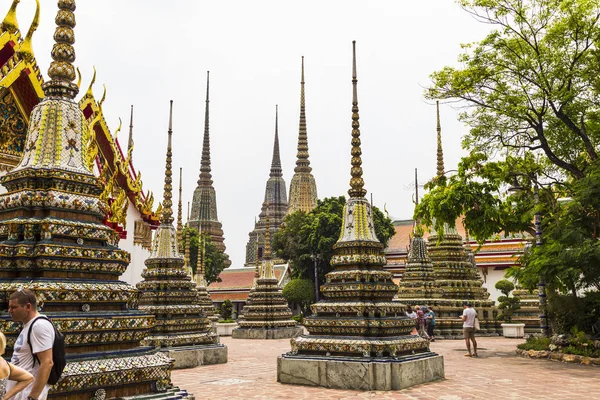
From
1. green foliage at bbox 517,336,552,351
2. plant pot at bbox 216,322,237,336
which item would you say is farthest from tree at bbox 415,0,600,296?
plant pot at bbox 216,322,237,336

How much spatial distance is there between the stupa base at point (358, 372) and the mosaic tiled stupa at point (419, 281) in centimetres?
1387

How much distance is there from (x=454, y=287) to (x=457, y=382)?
45.8 feet

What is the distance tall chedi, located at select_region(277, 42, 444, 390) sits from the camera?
9.48 metres

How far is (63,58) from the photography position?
21.8 ft

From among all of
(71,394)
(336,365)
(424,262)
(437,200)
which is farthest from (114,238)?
(424,262)

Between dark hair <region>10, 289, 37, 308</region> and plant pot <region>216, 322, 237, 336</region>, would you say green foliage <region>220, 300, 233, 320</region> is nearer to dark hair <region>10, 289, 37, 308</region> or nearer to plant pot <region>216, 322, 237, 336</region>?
plant pot <region>216, 322, 237, 336</region>

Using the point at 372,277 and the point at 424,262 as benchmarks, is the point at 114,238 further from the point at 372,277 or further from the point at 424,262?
the point at 424,262

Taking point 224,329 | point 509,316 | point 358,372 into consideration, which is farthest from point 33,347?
point 224,329

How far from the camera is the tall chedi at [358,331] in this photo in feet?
31.1

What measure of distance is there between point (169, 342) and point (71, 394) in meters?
8.05

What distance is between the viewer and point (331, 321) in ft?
33.8

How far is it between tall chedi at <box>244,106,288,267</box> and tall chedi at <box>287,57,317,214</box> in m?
6.81

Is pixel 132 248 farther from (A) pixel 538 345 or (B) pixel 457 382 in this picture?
(B) pixel 457 382

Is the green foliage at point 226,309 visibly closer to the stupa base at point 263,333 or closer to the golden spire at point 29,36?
the stupa base at point 263,333
